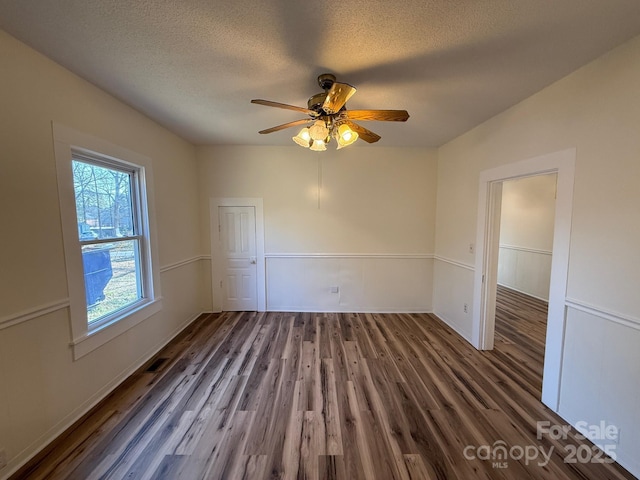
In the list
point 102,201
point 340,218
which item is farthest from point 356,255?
point 102,201

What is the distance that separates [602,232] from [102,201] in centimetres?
378

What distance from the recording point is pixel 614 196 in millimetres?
1507

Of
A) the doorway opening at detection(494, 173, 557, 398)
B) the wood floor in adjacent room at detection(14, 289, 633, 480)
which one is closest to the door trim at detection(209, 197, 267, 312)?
the wood floor in adjacent room at detection(14, 289, 633, 480)

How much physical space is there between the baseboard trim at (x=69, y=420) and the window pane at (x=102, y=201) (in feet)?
4.14

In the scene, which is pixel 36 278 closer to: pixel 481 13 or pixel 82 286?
pixel 82 286

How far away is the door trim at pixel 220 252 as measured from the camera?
373 cm

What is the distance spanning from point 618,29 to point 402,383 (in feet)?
9.09

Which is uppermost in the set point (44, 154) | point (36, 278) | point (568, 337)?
point (44, 154)

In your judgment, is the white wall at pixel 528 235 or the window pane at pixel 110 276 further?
the white wall at pixel 528 235

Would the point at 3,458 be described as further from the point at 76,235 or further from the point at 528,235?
the point at 528,235

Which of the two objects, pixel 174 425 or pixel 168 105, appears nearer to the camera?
pixel 174 425

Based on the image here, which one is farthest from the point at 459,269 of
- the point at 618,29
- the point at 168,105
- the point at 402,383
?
the point at 168,105

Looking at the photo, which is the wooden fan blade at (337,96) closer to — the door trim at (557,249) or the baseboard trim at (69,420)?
the door trim at (557,249)

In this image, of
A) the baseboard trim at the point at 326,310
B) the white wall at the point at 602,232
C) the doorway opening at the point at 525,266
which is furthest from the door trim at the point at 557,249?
the baseboard trim at the point at 326,310
